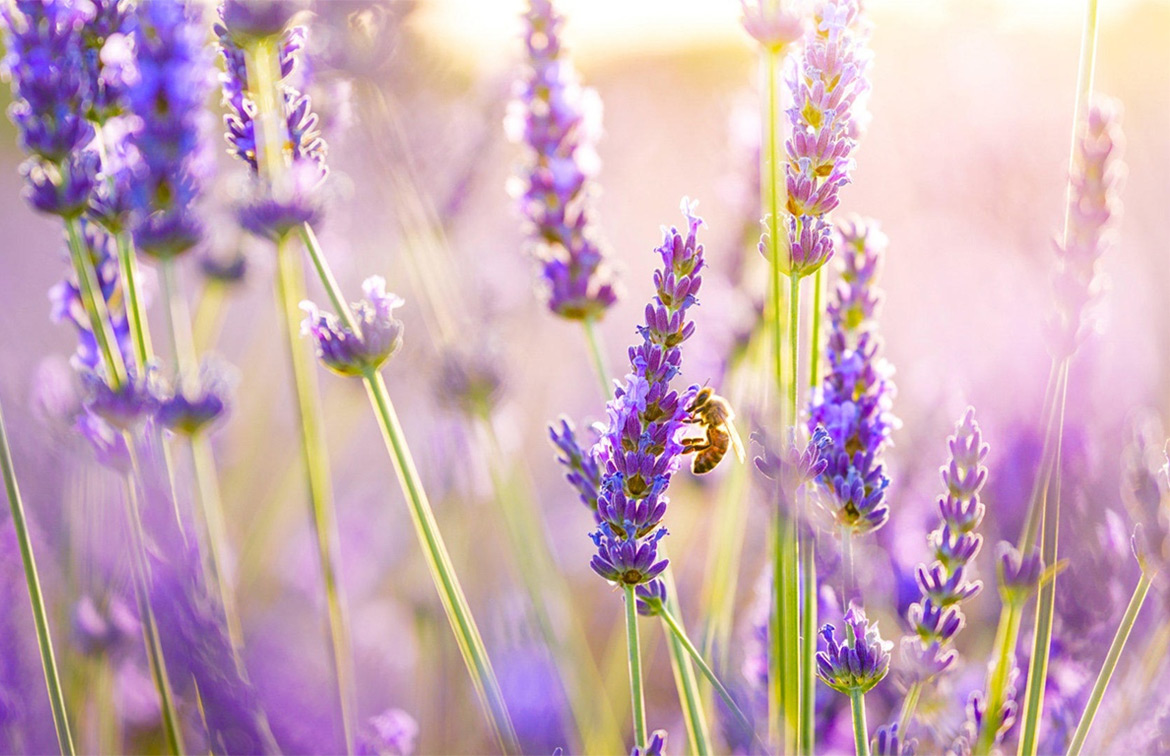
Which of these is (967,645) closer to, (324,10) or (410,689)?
(410,689)

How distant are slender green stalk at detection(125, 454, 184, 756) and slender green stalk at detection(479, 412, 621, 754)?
0.50 meters

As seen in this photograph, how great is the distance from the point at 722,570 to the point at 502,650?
0.61 metres

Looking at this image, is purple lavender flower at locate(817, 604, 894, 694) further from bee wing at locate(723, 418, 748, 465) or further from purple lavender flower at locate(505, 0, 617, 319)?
purple lavender flower at locate(505, 0, 617, 319)

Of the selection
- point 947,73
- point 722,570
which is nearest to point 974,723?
point 722,570

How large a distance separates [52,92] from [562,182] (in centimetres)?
69

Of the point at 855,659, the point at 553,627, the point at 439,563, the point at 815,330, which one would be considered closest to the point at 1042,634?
the point at 855,659

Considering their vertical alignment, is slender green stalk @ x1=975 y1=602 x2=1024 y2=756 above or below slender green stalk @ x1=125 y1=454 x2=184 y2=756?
below

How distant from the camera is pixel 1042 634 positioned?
1055 millimetres

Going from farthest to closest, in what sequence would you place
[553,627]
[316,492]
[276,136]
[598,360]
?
[553,627], [598,360], [316,492], [276,136]

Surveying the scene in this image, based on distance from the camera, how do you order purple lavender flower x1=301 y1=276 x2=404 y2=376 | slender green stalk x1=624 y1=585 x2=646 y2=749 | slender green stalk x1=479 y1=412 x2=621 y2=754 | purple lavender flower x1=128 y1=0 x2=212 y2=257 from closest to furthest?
slender green stalk x1=624 y1=585 x2=646 y2=749
purple lavender flower x1=301 y1=276 x2=404 y2=376
purple lavender flower x1=128 y1=0 x2=212 y2=257
slender green stalk x1=479 y1=412 x2=621 y2=754

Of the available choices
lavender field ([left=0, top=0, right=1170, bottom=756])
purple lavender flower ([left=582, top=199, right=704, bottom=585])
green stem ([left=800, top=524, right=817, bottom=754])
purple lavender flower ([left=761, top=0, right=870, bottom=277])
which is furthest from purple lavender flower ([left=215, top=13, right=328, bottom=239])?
green stem ([left=800, top=524, right=817, bottom=754])

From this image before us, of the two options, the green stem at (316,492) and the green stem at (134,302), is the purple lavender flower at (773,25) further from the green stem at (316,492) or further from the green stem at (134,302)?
the green stem at (134,302)

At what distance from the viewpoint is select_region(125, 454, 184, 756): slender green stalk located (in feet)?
3.62

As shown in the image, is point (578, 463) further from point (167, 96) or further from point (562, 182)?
A: point (167, 96)
